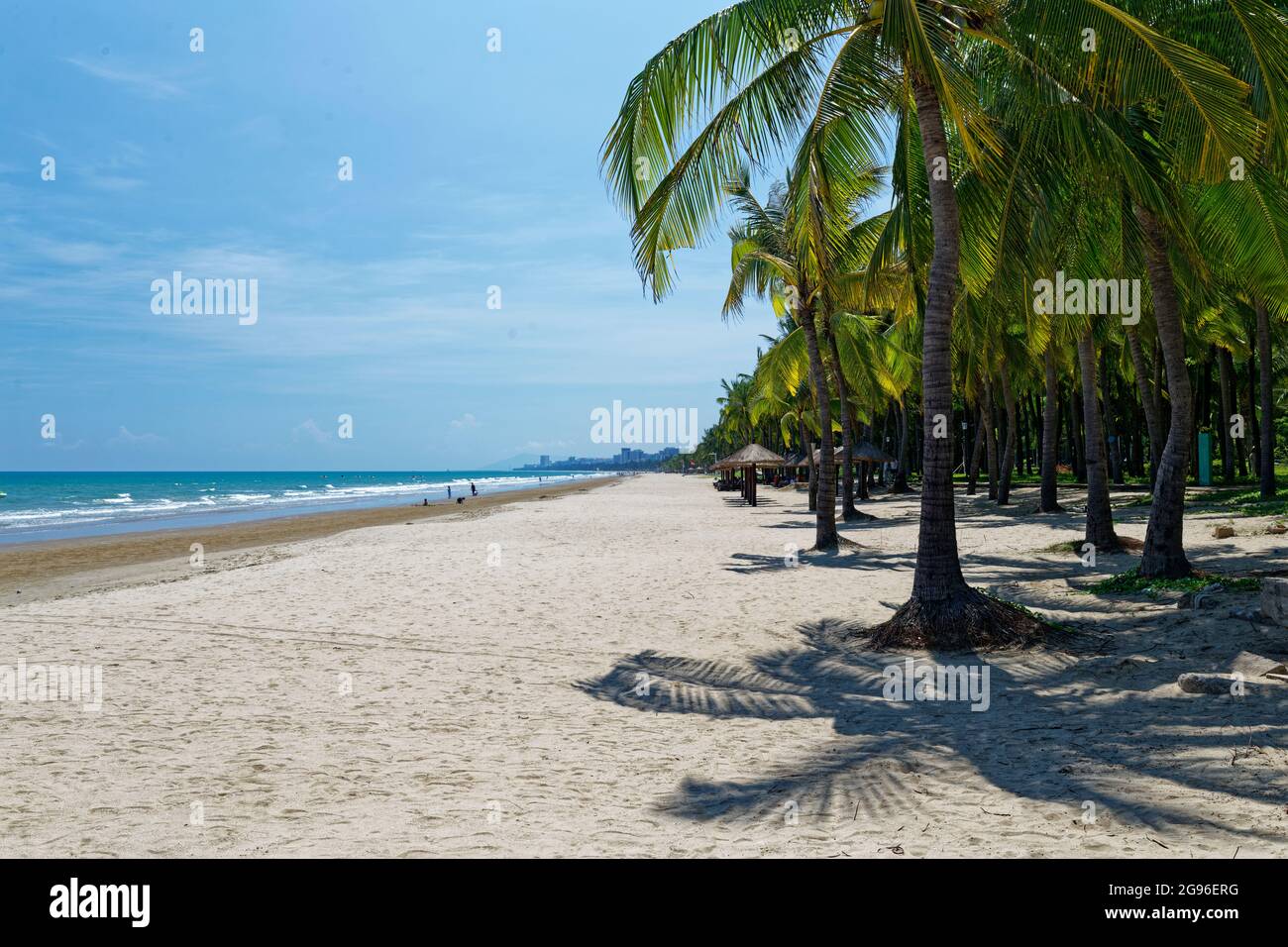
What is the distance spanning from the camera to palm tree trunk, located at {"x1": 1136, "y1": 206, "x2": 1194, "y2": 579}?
403 inches

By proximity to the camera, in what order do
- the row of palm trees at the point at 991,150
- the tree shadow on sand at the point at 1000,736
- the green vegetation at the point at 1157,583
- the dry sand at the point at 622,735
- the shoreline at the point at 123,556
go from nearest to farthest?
1. the dry sand at the point at 622,735
2. the tree shadow on sand at the point at 1000,736
3. the row of palm trees at the point at 991,150
4. the green vegetation at the point at 1157,583
5. the shoreline at the point at 123,556

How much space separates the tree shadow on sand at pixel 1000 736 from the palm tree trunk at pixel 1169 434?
3.67 meters

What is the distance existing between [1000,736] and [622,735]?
2594 mm

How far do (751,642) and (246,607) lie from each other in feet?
24.0

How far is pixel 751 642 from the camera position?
9.09 m

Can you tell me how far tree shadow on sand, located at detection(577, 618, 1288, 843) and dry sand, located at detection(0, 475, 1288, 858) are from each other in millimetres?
26

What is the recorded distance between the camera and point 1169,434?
10.2 metres

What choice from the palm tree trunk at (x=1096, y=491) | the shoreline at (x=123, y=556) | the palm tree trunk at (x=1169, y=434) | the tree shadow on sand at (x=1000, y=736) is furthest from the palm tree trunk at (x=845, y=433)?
the shoreline at (x=123, y=556)

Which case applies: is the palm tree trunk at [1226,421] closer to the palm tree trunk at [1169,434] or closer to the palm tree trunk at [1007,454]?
the palm tree trunk at [1007,454]

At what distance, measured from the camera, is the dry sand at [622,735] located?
4.21m

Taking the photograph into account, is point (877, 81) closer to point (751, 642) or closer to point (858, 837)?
point (751, 642)

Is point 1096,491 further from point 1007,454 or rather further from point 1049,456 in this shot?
point 1007,454

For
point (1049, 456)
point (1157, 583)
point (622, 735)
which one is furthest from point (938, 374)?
point (1049, 456)
